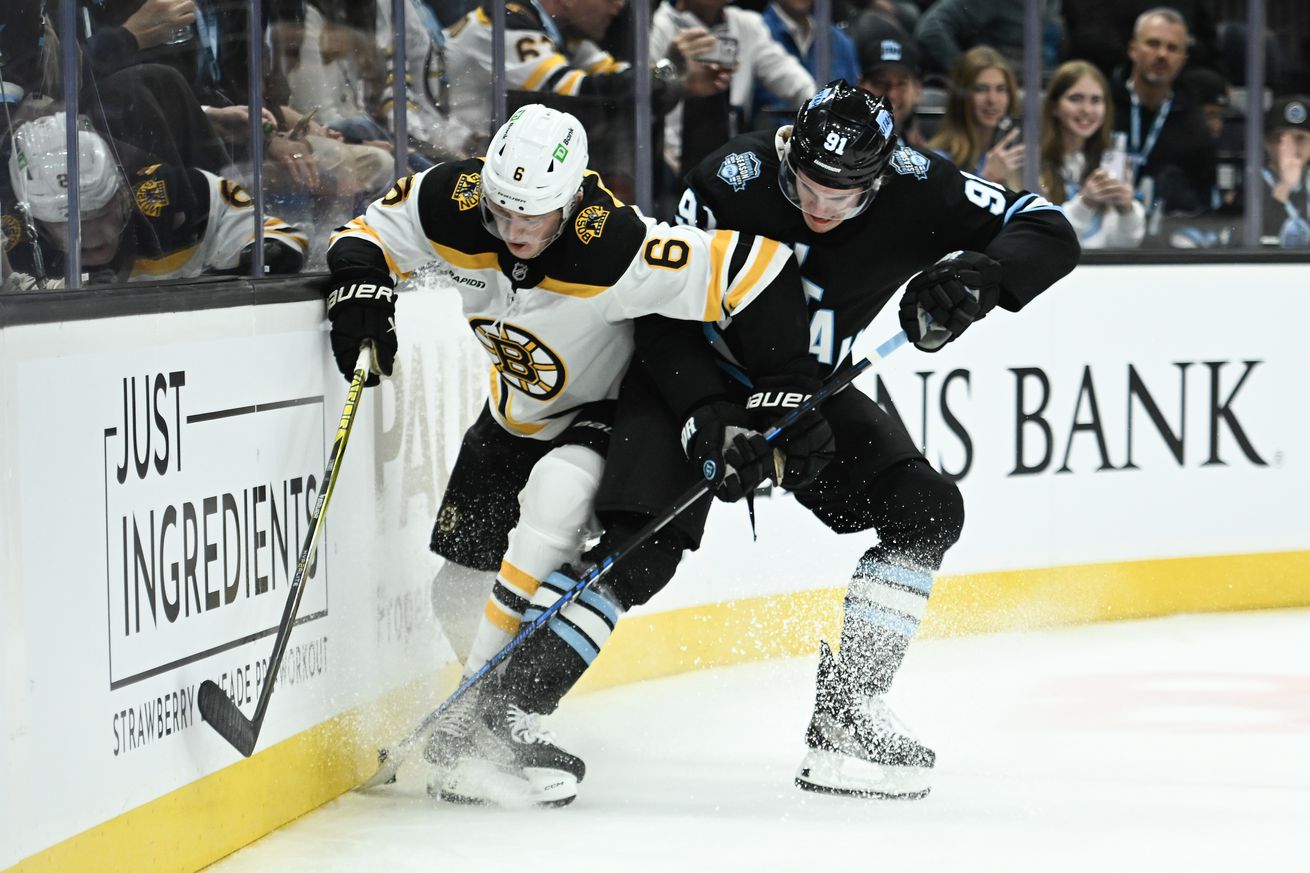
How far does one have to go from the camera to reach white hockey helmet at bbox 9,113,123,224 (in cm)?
275

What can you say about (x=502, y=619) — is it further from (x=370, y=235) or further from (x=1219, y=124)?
(x=1219, y=124)

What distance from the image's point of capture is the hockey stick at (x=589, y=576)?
3.15m

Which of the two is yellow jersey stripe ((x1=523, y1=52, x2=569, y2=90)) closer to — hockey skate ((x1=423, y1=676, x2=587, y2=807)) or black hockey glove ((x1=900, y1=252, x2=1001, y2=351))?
black hockey glove ((x1=900, y1=252, x2=1001, y2=351))

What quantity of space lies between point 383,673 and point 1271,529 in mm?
2872

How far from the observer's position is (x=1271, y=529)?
527cm

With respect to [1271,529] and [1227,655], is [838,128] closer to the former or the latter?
[1227,655]

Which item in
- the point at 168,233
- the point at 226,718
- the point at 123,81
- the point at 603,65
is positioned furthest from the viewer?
the point at 603,65

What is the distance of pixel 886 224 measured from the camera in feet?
10.8

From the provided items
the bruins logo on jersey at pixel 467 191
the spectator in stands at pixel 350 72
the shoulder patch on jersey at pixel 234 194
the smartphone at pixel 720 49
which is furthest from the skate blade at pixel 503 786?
the smartphone at pixel 720 49

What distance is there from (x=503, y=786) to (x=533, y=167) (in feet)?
3.52

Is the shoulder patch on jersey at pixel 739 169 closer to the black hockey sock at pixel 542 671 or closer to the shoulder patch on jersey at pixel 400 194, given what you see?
the shoulder patch on jersey at pixel 400 194

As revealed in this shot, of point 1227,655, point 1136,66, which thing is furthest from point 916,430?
point 1136,66

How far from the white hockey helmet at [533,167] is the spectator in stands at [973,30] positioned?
8.22 feet

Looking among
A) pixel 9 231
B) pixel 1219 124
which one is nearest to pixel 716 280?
pixel 9 231
